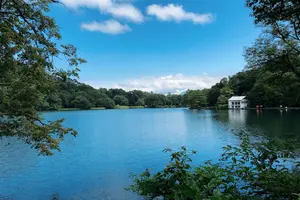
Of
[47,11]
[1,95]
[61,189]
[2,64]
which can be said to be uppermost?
[47,11]

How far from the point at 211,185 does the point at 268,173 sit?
1723 mm

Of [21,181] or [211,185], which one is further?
[21,181]

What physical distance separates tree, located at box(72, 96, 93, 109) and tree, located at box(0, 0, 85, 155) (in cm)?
8447

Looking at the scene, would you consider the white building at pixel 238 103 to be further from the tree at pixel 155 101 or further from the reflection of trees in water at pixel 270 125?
the tree at pixel 155 101

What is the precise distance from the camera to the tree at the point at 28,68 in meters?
4.77

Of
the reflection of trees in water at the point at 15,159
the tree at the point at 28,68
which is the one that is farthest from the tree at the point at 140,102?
the tree at the point at 28,68

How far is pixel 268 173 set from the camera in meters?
4.01

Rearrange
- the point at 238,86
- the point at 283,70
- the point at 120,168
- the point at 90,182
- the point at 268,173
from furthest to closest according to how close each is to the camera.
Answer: the point at 238,86, the point at 120,168, the point at 90,182, the point at 283,70, the point at 268,173

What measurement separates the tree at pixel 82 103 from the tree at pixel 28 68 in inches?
3325

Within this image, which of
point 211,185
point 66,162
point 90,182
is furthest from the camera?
point 66,162

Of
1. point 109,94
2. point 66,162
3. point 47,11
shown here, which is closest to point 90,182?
point 66,162

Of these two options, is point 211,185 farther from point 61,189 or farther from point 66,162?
point 66,162

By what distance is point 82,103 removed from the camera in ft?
290

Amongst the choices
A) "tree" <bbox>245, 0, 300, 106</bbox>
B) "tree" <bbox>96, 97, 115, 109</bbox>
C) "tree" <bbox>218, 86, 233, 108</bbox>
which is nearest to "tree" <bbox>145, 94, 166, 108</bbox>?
"tree" <bbox>96, 97, 115, 109</bbox>
